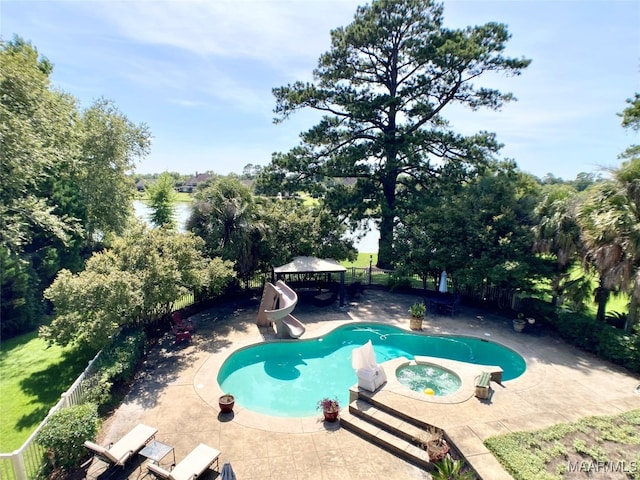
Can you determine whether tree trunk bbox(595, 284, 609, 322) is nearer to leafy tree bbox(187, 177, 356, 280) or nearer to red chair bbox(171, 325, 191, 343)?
leafy tree bbox(187, 177, 356, 280)

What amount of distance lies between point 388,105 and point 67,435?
2042 cm

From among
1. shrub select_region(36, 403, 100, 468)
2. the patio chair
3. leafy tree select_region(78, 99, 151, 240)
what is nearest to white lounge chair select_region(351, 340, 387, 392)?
shrub select_region(36, 403, 100, 468)

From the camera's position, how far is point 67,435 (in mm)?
7094

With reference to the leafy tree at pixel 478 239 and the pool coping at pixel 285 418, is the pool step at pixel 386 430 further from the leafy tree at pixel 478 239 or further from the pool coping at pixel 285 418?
the leafy tree at pixel 478 239

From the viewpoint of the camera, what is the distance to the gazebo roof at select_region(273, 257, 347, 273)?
54.7 feet

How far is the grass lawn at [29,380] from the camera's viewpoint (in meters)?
9.27

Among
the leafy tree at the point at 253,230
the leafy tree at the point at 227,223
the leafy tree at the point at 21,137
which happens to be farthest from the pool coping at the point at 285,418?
the leafy tree at the point at 21,137

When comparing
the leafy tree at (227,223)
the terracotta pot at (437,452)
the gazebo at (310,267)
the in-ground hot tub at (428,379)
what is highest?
the leafy tree at (227,223)

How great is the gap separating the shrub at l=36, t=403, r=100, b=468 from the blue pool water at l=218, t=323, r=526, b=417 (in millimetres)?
4050

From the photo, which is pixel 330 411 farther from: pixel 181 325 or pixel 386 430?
pixel 181 325

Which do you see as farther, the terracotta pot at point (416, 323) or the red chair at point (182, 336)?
the terracotta pot at point (416, 323)

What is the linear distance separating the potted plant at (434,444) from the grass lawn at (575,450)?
924 mm

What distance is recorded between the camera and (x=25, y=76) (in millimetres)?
13703

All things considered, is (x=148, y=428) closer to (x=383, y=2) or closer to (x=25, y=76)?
(x=25, y=76)
